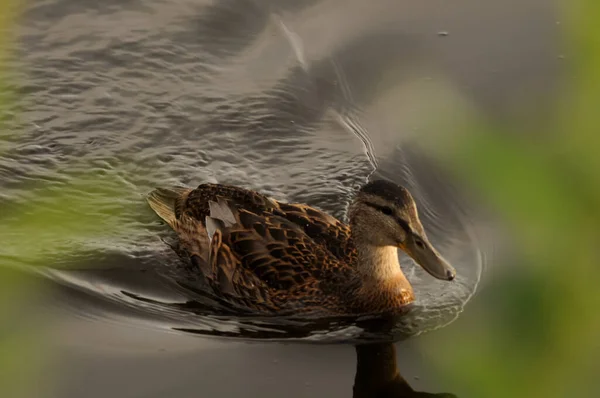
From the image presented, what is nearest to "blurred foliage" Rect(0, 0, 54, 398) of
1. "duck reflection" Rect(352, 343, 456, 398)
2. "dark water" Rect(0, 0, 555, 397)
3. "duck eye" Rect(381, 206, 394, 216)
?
"dark water" Rect(0, 0, 555, 397)

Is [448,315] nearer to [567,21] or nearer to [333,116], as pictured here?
[333,116]

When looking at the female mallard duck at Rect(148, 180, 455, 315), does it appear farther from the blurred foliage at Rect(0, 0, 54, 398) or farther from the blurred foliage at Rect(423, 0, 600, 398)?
the blurred foliage at Rect(423, 0, 600, 398)

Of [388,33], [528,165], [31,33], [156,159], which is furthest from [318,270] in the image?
[528,165]

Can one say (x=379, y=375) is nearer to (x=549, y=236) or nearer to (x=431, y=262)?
(x=431, y=262)

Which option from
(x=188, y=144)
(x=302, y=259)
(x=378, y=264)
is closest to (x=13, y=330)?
(x=302, y=259)

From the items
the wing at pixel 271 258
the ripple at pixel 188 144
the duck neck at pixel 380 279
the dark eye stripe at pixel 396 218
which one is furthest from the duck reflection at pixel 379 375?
the dark eye stripe at pixel 396 218
